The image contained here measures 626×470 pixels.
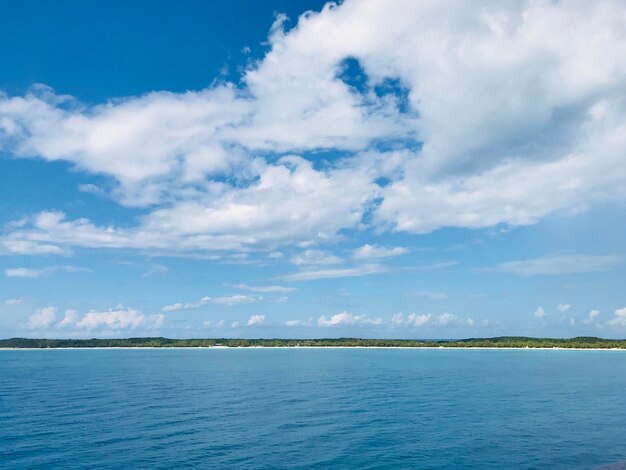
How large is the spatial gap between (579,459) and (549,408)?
27891 mm

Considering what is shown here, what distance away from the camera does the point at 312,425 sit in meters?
54.9

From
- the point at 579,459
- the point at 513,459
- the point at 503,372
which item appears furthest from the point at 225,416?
the point at 503,372

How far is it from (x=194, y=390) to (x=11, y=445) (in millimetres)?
41773

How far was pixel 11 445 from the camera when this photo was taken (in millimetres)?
45969

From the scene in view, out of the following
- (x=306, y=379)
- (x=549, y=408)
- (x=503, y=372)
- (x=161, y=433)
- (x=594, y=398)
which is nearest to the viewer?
(x=161, y=433)

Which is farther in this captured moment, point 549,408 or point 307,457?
point 549,408

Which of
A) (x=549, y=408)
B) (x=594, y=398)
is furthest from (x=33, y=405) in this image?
(x=594, y=398)

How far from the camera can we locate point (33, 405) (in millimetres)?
68000

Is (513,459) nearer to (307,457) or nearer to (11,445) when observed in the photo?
(307,457)

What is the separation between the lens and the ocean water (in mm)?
41719

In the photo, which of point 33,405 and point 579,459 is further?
point 33,405

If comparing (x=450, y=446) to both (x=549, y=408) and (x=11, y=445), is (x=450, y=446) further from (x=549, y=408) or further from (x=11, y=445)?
(x=11, y=445)

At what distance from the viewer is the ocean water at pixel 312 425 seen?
41.7 meters

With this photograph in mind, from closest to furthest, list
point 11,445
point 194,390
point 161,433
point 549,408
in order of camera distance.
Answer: point 11,445 → point 161,433 → point 549,408 → point 194,390
